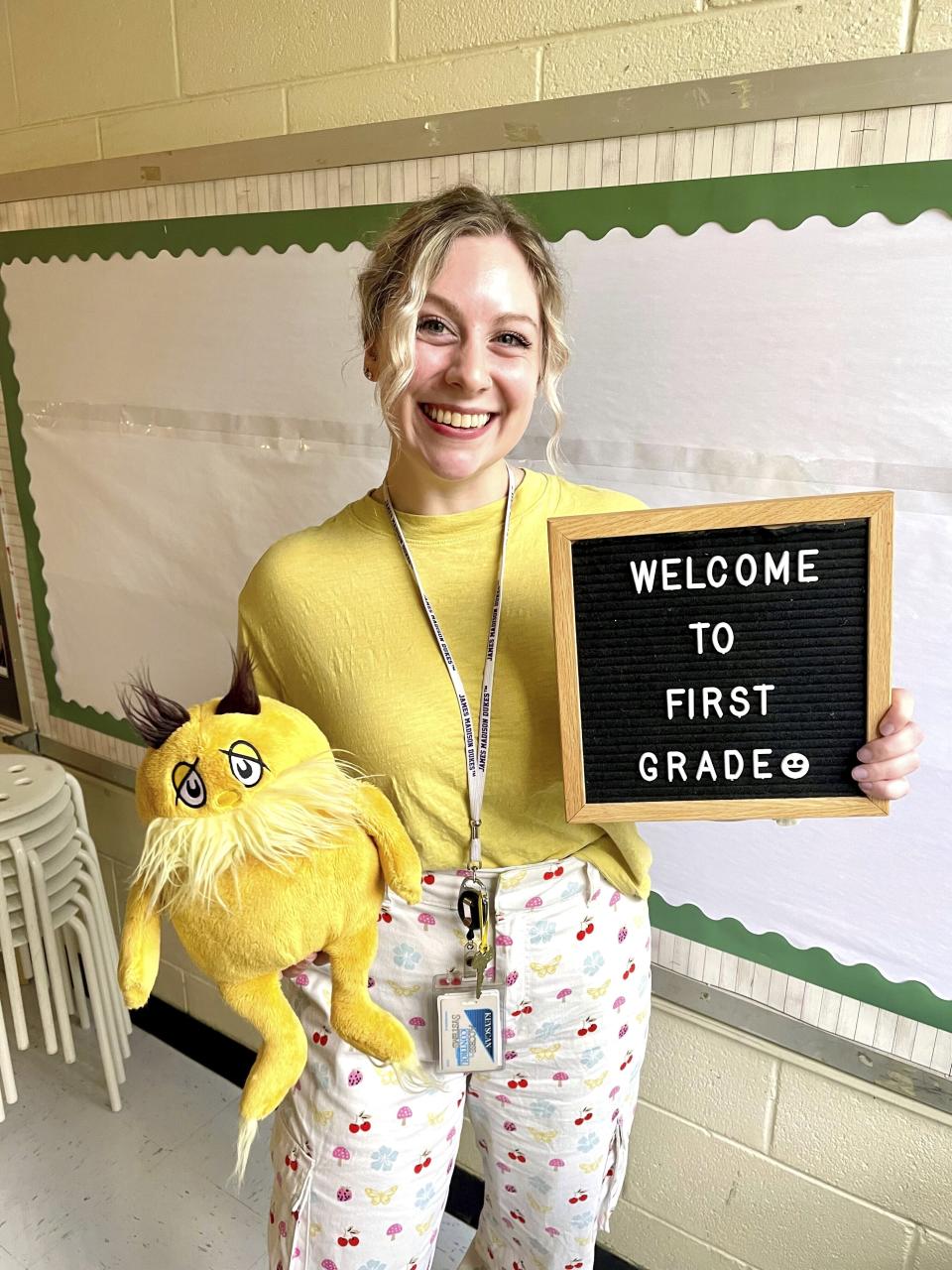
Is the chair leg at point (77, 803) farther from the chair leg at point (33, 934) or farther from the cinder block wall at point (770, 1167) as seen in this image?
the cinder block wall at point (770, 1167)

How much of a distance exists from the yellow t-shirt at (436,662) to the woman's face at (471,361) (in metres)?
0.10

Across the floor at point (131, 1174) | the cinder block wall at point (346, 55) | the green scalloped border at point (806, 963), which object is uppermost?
the cinder block wall at point (346, 55)

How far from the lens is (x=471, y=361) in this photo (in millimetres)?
896

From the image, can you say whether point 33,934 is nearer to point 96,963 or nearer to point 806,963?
point 96,963

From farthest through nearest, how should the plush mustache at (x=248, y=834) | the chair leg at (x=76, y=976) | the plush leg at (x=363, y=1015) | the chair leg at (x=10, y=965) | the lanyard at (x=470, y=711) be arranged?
the chair leg at (x=76, y=976)
the chair leg at (x=10, y=965)
the lanyard at (x=470, y=711)
the plush leg at (x=363, y=1015)
the plush mustache at (x=248, y=834)

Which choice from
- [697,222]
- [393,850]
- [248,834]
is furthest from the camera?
[697,222]

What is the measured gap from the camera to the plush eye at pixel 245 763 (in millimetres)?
748

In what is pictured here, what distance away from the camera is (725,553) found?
2.63 feet

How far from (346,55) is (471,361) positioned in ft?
2.60

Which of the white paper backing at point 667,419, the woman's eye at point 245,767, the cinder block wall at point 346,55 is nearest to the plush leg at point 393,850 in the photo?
the woman's eye at point 245,767

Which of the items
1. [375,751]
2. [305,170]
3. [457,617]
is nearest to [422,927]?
[375,751]

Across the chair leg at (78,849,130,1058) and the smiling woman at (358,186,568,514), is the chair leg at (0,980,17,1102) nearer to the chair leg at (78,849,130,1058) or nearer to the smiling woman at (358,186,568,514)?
the chair leg at (78,849,130,1058)

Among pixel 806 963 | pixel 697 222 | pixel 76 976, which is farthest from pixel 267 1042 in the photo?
pixel 76 976

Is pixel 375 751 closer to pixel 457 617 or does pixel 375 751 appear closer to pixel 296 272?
pixel 457 617
